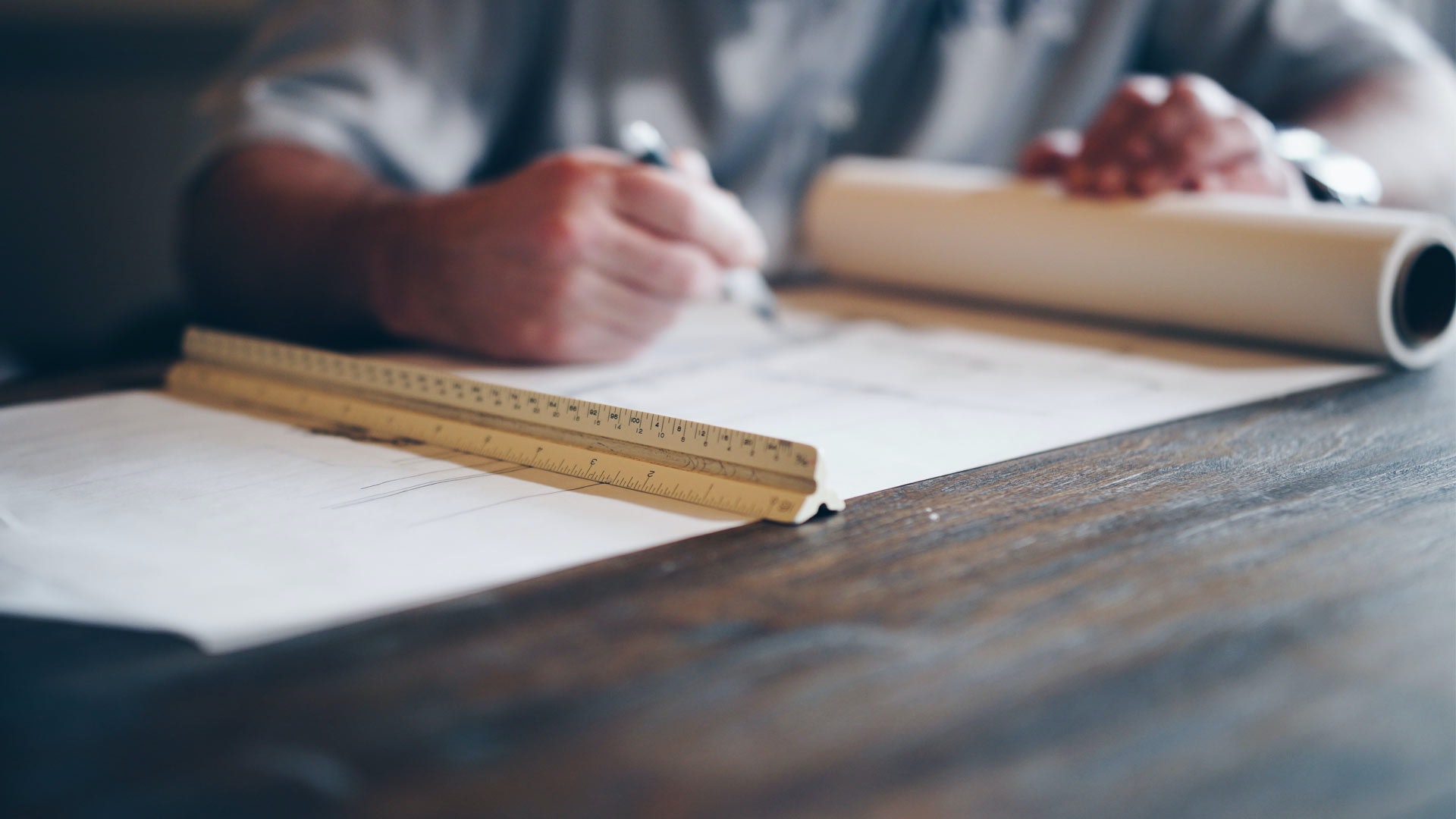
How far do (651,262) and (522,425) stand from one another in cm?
25

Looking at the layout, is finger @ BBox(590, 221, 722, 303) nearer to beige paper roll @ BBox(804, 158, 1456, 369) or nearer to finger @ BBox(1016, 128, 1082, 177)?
beige paper roll @ BBox(804, 158, 1456, 369)

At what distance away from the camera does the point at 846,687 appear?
1.28ft

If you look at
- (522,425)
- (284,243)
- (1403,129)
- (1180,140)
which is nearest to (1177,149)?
(1180,140)

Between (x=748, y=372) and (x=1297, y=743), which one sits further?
(x=748, y=372)

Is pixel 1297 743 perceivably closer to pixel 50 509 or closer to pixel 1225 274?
pixel 50 509

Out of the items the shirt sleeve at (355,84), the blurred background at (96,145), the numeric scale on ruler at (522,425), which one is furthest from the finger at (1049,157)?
the blurred background at (96,145)

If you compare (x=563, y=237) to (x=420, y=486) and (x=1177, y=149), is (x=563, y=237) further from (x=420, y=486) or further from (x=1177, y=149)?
(x=1177, y=149)

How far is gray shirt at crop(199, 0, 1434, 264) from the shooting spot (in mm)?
1211

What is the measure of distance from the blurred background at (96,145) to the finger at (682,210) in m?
1.78

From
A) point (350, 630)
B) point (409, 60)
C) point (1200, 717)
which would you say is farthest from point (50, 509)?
point (409, 60)

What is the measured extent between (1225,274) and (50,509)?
90 cm

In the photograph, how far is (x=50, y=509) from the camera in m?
0.59

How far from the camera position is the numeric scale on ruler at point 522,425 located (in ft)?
1.90

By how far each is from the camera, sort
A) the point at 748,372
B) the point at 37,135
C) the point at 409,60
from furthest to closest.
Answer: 1. the point at 37,135
2. the point at 409,60
3. the point at 748,372
